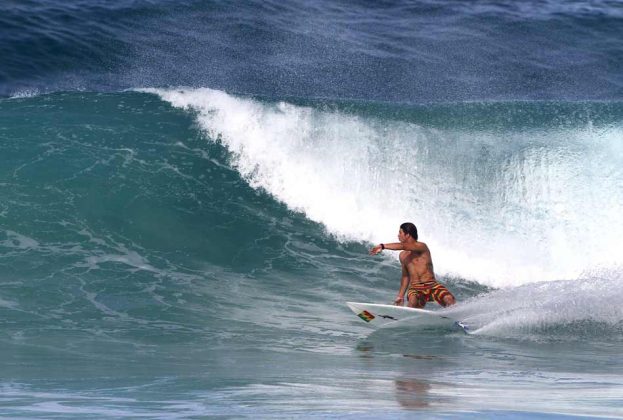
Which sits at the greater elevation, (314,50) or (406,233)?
(314,50)

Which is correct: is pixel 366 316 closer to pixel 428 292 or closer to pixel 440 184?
pixel 428 292

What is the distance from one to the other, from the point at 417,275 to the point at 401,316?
1.04 m

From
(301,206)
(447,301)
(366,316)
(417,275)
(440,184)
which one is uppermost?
(440,184)

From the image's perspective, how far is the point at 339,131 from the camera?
15820 mm

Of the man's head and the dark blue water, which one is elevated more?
the dark blue water

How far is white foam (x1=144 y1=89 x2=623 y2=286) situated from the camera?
1453 centimetres

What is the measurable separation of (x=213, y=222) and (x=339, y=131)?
3.31 metres

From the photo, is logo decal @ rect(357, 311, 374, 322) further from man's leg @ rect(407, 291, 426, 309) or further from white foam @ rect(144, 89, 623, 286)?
white foam @ rect(144, 89, 623, 286)

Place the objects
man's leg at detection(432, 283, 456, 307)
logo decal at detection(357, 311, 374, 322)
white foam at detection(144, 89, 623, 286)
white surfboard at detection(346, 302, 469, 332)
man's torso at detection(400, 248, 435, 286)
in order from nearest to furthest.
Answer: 1. white surfboard at detection(346, 302, 469, 332)
2. logo decal at detection(357, 311, 374, 322)
3. man's leg at detection(432, 283, 456, 307)
4. man's torso at detection(400, 248, 435, 286)
5. white foam at detection(144, 89, 623, 286)

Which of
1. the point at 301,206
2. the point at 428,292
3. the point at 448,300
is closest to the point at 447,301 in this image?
the point at 448,300

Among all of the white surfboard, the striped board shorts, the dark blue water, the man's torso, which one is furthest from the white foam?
the white surfboard

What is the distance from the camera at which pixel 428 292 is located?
10.9 m

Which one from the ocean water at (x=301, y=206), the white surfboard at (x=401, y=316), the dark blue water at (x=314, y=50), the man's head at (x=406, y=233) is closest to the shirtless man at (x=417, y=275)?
the man's head at (x=406, y=233)

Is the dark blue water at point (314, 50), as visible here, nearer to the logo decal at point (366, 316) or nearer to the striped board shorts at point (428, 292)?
the striped board shorts at point (428, 292)
